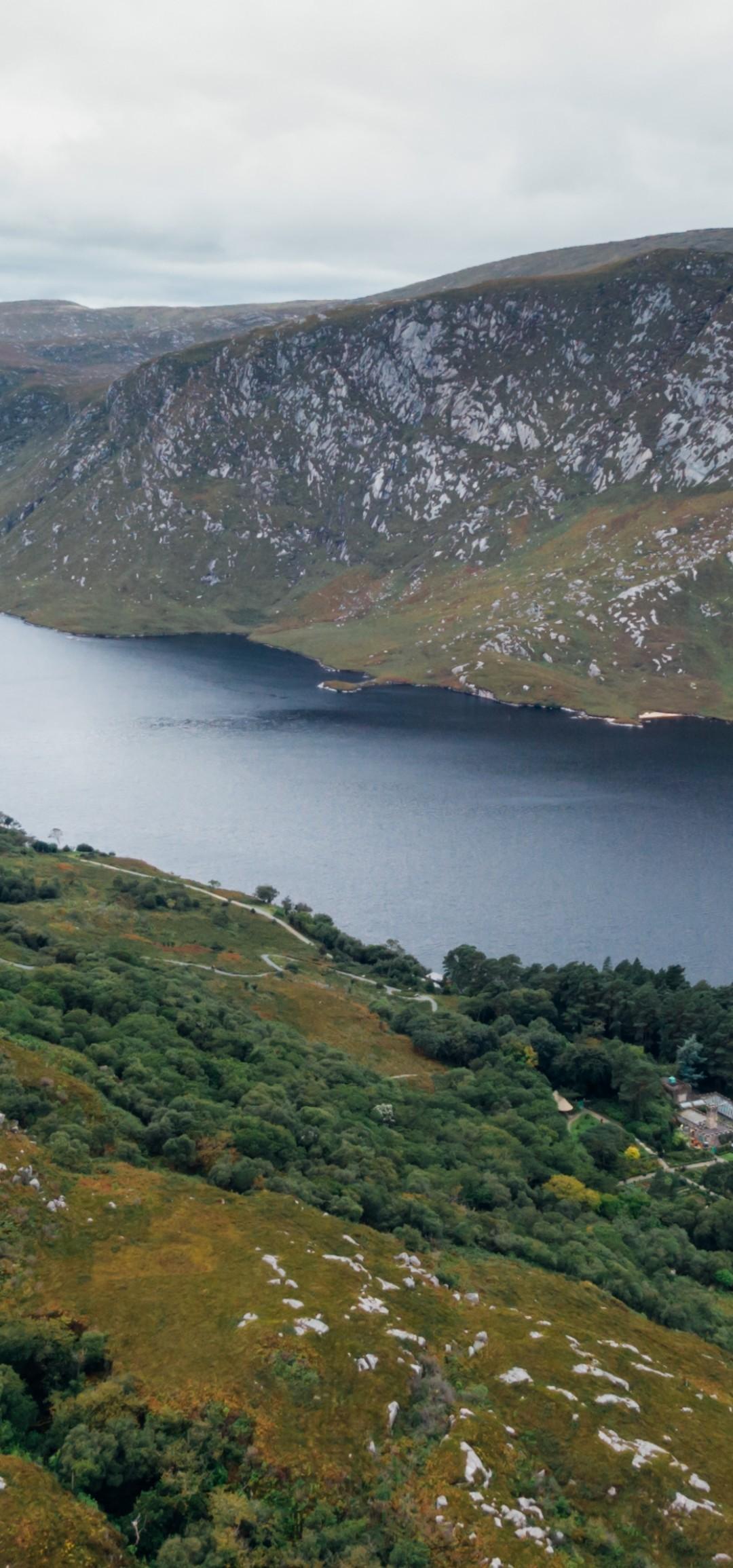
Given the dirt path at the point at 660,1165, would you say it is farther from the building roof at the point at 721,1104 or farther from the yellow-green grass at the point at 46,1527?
the yellow-green grass at the point at 46,1527

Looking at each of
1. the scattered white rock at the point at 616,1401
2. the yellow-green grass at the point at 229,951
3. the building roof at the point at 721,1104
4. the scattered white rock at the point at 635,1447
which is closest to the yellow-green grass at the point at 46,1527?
the scattered white rock at the point at 635,1447

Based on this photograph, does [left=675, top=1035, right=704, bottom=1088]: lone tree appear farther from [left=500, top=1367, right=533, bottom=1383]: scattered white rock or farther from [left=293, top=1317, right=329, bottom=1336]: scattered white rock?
[left=293, top=1317, right=329, bottom=1336]: scattered white rock

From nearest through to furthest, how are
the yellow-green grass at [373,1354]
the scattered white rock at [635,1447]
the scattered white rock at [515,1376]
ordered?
the yellow-green grass at [373,1354]
the scattered white rock at [635,1447]
the scattered white rock at [515,1376]

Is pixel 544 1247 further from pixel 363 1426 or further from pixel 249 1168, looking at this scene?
pixel 363 1426

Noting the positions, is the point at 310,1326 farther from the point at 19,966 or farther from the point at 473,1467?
the point at 19,966

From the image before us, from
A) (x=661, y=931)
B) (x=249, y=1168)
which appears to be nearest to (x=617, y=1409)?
(x=249, y=1168)

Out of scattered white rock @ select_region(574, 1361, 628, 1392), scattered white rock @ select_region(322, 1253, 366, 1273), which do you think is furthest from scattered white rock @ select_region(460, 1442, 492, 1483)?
scattered white rock @ select_region(322, 1253, 366, 1273)

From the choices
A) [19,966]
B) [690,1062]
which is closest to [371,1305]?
[19,966]
